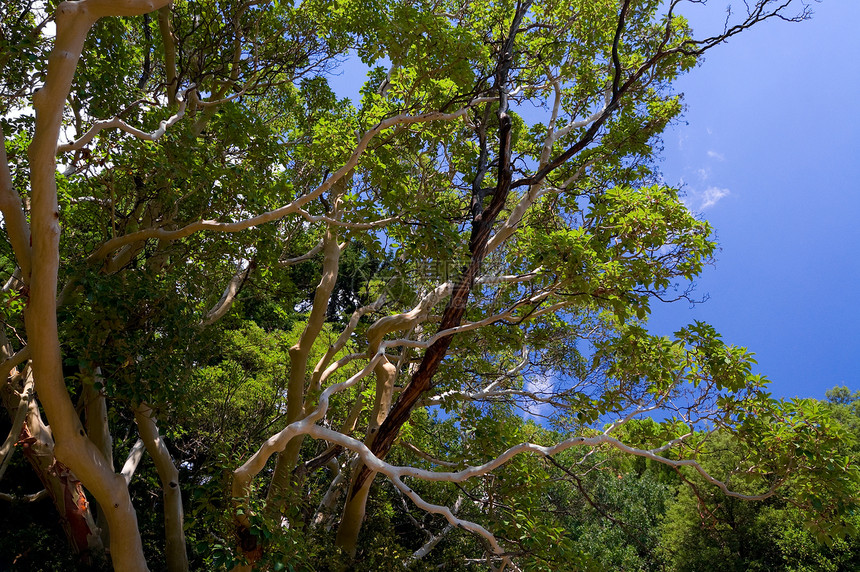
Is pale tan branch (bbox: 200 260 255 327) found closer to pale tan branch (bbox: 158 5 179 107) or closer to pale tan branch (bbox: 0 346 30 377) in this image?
pale tan branch (bbox: 158 5 179 107)

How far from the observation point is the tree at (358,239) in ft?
14.9

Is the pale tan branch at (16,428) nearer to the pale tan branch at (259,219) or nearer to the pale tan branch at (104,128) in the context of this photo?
the pale tan branch at (259,219)

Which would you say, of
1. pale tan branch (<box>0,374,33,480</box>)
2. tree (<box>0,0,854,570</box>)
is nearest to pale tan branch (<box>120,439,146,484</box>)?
tree (<box>0,0,854,570</box>)

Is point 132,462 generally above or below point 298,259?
below

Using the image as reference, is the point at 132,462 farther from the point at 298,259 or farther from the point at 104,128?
the point at 104,128

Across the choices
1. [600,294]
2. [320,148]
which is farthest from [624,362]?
[320,148]

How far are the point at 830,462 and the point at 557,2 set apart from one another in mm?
5832

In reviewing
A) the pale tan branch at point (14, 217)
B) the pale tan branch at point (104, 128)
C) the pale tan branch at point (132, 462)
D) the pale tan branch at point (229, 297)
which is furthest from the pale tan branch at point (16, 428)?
the pale tan branch at point (104, 128)

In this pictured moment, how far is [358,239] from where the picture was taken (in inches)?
273

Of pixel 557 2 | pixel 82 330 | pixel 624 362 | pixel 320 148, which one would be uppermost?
pixel 557 2

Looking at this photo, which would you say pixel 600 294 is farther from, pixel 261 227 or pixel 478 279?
pixel 261 227

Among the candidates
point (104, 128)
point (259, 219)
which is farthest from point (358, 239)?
point (104, 128)

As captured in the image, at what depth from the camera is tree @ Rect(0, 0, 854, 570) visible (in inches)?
178

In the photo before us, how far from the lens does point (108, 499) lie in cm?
447
